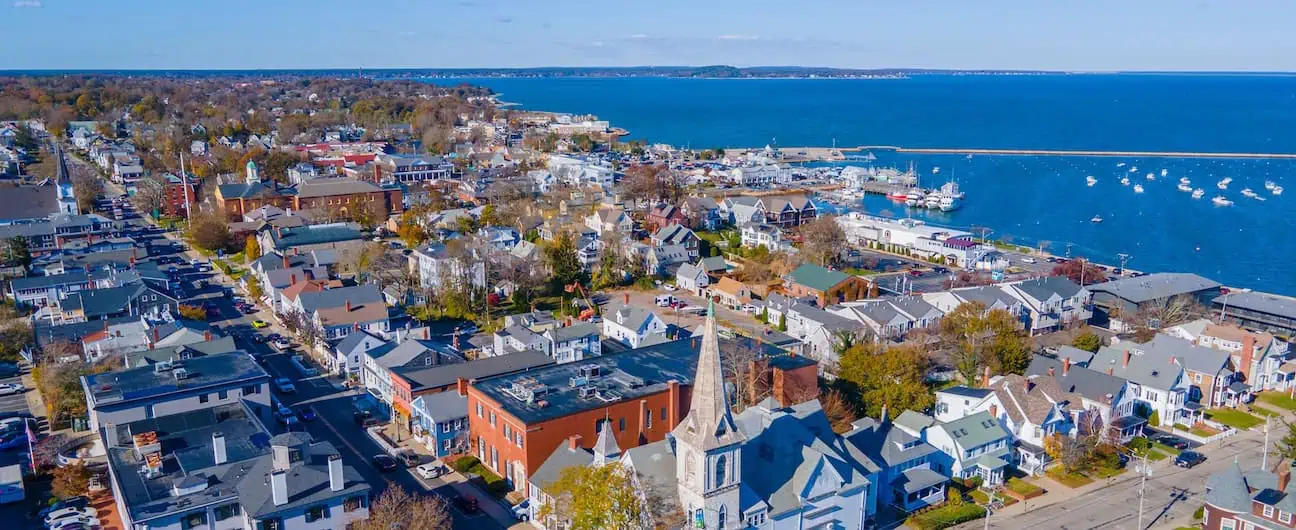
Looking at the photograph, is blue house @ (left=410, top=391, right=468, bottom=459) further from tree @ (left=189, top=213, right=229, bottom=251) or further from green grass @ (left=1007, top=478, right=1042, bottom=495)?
tree @ (left=189, top=213, right=229, bottom=251)

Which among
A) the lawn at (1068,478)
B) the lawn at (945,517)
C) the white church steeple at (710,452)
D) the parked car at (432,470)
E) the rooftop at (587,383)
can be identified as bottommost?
the lawn at (1068,478)

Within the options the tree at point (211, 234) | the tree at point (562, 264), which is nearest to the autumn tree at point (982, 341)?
the tree at point (562, 264)

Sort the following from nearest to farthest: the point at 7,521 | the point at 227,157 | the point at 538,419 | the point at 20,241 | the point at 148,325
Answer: the point at 7,521 < the point at 538,419 < the point at 148,325 < the point at 20,241 < the point at 227,157

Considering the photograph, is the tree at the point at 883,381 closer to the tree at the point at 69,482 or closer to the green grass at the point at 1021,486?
the green grass at the point at 1021,486

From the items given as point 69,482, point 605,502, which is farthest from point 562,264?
point 605,502

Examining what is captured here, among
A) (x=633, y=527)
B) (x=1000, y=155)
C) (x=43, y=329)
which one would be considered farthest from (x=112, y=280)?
(x=1000, y=155)

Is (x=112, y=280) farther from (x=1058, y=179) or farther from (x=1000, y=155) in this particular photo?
(x=1000, y=155)
